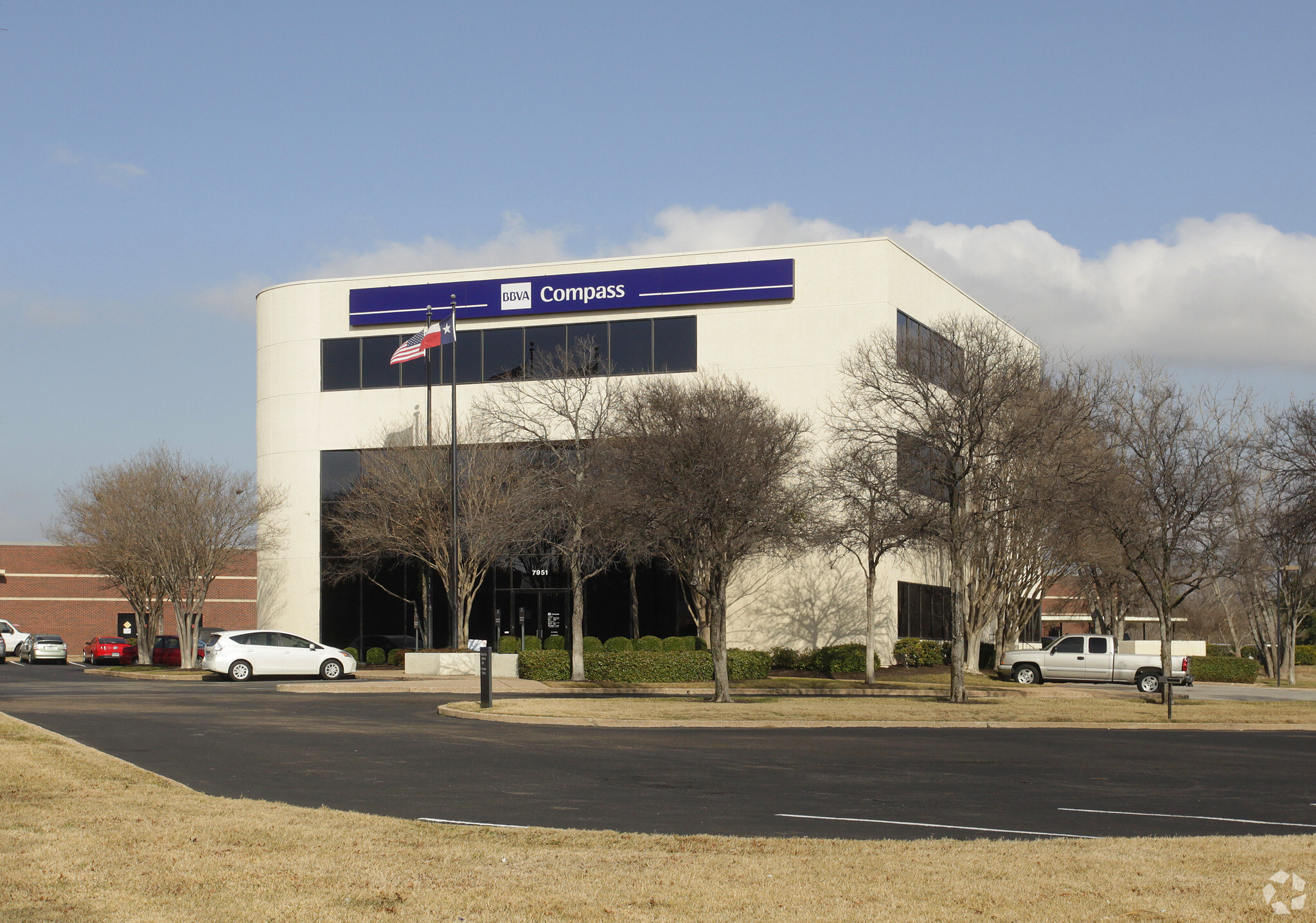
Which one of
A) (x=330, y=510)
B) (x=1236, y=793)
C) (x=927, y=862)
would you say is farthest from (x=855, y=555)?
(x=927, y=862)

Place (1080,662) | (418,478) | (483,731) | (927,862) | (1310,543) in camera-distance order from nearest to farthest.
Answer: (927,862) < (483,731) < (1310,543) < (1080,662) < (418,478)

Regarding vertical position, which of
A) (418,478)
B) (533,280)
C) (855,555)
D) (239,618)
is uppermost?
(533,280)

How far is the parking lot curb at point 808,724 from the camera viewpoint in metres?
21.6

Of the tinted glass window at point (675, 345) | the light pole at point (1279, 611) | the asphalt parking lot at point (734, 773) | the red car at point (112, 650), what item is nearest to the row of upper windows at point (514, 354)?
the tinted glass window at point (675, 345)

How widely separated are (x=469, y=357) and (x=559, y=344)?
3.45m

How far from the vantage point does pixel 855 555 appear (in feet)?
125

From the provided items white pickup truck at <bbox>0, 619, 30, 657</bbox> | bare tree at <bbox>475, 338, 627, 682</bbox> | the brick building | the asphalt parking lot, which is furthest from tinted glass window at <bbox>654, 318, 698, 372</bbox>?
white pickup truck at <bbox>0, 619, 30, 657</bbox>

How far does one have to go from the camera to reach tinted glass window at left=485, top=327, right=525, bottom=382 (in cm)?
4244

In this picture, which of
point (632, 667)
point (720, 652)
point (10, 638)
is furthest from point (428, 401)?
point (10, 638)

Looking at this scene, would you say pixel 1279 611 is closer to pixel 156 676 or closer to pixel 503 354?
pixel 503 354

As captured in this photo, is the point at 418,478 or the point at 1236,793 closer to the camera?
the point at 1236,793

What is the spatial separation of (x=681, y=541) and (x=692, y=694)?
6.74 metres

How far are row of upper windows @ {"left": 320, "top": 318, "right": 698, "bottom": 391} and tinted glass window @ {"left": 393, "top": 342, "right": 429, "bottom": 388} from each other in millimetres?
22

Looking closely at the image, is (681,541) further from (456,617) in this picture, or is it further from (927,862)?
(927,862)
